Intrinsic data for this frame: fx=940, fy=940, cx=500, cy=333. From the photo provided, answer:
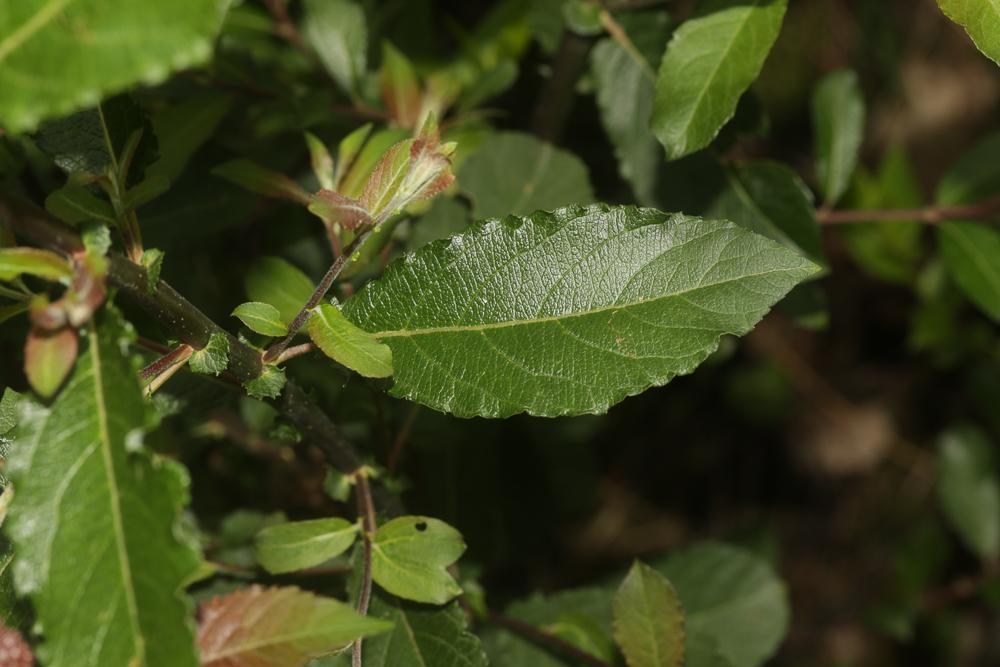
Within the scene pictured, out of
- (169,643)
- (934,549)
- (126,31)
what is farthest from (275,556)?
(934,549)

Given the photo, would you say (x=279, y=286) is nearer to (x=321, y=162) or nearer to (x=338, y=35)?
(x=321, y=162)

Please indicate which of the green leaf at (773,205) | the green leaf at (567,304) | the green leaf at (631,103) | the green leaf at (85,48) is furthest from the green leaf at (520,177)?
the green leaf at (85,48)

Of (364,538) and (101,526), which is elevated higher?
(101,526)

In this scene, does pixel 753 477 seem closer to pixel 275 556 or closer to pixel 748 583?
pixel 748 583

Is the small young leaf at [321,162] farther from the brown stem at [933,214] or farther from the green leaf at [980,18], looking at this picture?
the brown stem at [933,214]

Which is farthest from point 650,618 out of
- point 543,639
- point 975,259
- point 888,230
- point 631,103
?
point 888,230

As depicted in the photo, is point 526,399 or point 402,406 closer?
point 526,399
